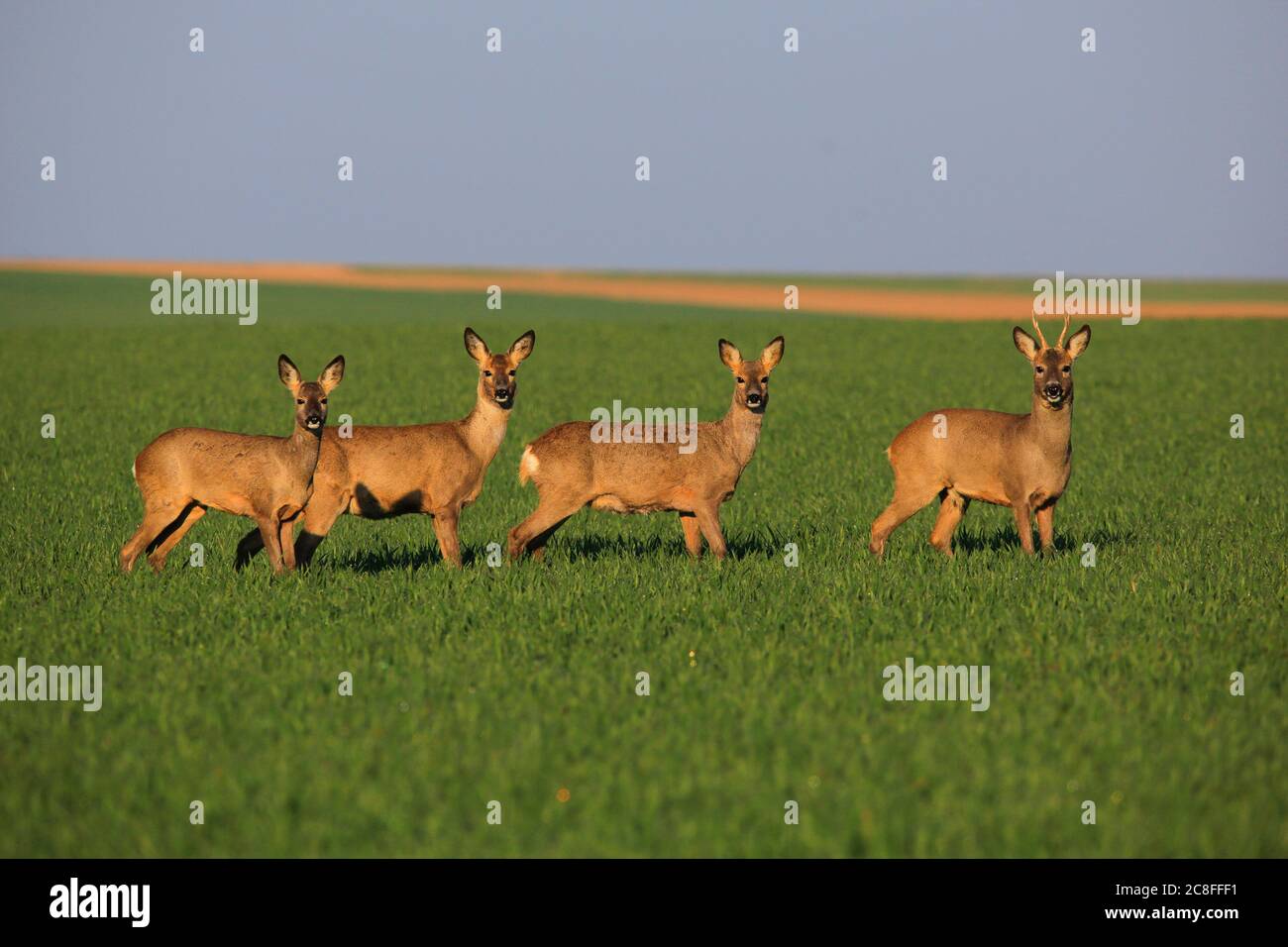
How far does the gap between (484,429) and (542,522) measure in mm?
996

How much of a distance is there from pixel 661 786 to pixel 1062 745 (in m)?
2.26

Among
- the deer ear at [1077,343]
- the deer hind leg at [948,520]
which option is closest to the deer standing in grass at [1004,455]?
the deer ear at [1077,343]

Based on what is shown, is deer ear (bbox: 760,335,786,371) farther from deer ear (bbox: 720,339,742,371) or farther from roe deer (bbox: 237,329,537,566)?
roe deer (bbox: 237,329,537,566)

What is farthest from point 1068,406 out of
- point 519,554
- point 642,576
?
point 519,554

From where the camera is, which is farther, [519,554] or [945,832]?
[519,554]

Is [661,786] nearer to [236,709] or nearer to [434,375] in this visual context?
[236,709]

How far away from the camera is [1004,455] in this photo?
13.8 meters

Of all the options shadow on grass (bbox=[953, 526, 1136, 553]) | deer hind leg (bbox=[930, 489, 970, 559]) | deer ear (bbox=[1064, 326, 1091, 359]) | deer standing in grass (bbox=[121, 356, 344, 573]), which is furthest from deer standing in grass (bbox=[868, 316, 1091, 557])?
deer standing in grass (bbox=[121, 356, 344, 573])

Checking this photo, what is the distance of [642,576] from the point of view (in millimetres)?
12789

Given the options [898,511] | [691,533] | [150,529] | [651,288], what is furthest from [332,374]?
[651,288]

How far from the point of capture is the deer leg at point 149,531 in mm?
12695

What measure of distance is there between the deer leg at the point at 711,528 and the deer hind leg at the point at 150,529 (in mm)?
A: 4577

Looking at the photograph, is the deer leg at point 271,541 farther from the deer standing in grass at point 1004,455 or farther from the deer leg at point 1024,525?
the deer leg at point 1024,525

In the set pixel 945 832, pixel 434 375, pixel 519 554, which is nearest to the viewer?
pixel 945 832
